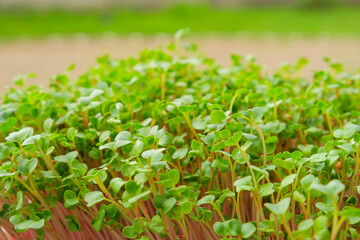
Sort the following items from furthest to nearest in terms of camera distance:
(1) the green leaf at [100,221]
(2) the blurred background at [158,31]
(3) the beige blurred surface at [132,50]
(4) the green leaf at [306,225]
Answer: (2) the blurred background at [158,31], (3) the beige blurred surface at [132,50], (1) the green leaf at [100,221], (4) the green leaf at [306,225]

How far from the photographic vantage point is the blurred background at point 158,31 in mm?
5371

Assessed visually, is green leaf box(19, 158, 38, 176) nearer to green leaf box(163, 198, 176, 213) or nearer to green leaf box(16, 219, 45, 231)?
green leaf box(16, 219, 45, 231)

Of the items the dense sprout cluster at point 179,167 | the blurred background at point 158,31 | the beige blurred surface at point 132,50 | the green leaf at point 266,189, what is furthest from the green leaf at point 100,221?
the beige blurred surface at point 132,50

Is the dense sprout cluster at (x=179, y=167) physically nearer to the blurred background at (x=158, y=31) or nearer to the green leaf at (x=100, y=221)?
the green leaf at (x=100, y=221)

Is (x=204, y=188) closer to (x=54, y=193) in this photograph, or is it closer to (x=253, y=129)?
(x=253, y=129)

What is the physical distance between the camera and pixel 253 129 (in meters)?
0.78

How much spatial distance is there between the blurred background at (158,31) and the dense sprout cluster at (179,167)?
3650 mm

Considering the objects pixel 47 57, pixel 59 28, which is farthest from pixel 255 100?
pixel 59 28

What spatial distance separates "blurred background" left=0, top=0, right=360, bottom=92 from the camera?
5371mm

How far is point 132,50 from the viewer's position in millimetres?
5734

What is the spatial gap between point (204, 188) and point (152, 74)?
51 centimetres

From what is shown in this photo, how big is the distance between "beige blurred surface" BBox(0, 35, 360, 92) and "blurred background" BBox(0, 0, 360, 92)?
0.04 feet

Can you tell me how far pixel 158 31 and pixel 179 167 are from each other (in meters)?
5.89

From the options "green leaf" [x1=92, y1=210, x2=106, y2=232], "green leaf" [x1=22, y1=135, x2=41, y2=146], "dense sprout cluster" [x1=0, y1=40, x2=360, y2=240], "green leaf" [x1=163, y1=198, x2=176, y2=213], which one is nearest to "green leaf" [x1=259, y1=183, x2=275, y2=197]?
"dense sprout cluster" [x1=0, y1=40, x2=360, y2=240]
